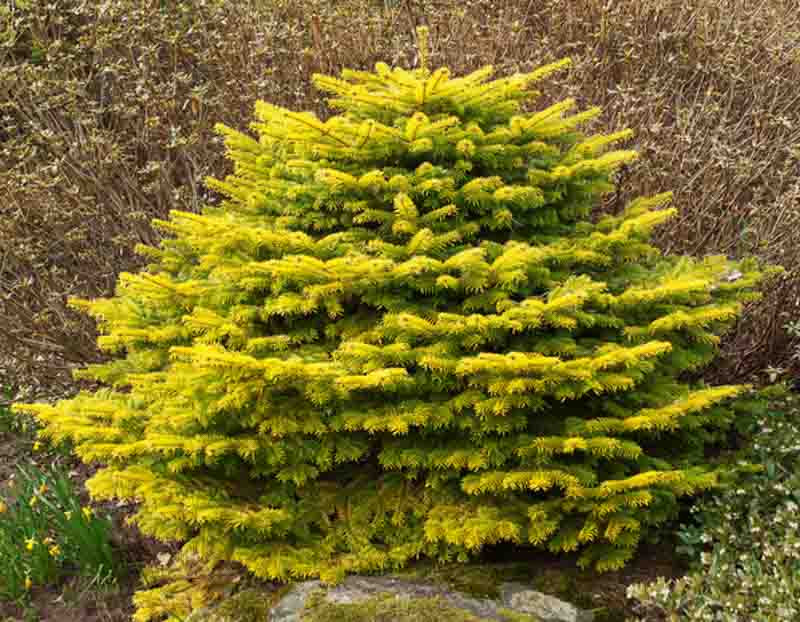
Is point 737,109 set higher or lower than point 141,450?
higher

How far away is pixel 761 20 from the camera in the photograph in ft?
18.7

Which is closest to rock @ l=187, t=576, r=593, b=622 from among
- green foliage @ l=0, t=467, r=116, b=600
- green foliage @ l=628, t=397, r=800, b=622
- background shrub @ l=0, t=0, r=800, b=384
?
green foliage @ l=628, t=397, r=800, b=622

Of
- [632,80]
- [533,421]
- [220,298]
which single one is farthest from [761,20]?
[220,298]

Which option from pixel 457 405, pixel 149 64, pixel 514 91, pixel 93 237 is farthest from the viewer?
pixel 149 64

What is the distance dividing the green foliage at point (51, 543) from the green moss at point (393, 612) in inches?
47.3

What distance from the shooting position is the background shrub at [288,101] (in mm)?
4758

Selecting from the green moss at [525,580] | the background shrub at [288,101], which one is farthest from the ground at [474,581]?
the background shrub at [288,101]

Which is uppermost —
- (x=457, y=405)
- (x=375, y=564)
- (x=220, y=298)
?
(x=220, y=298)

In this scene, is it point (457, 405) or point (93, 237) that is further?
point (93, 237)

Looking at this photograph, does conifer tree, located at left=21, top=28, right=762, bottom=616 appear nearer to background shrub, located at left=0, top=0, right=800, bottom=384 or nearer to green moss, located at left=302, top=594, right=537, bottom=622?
green moss, located at left=302, top=594, right=537, bottom=622

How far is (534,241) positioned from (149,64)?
3.19 m

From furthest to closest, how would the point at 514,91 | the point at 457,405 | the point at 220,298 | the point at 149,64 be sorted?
the point at 149,64 < the point at 514,91 < the point at 220,298 < the point at 457,405

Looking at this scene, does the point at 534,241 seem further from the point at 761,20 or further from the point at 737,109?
the point at 761,20

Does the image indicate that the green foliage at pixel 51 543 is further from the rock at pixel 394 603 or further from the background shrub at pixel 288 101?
the background shrub at pixel 288 101
